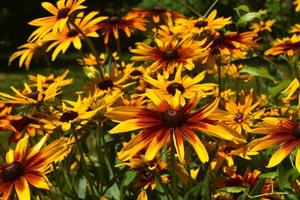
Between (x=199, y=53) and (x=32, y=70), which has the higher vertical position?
(x=199, y=53)

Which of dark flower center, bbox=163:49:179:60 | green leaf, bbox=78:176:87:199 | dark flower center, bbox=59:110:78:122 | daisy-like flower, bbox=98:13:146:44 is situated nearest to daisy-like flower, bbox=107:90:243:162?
dark flower center, bbox=59:110:78:122

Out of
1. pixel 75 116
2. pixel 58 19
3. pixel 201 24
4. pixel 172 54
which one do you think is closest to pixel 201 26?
pixel 201 24

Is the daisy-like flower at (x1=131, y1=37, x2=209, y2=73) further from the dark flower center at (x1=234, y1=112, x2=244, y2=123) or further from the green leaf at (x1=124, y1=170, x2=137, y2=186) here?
the green leaf at (x1=124, y1=170, x2=137, y2=186)

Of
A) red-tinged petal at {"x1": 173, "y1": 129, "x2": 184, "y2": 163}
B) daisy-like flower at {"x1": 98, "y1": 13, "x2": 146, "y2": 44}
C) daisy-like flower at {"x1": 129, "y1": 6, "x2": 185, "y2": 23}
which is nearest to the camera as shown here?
red-tinged petal at {"x1": 173, "y1": 129, "x2": 184, "y2": 163}

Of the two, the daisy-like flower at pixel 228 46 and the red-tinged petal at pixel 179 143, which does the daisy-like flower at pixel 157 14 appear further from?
the red-tinged petal at pixel 179 143

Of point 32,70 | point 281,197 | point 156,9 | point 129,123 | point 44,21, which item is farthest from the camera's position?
point 32,70

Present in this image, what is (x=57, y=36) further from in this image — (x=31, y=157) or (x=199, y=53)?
(x=31, y=157)

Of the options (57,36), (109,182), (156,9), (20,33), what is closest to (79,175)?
(109,182)

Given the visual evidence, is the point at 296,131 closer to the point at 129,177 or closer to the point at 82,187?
the point at 129,177
